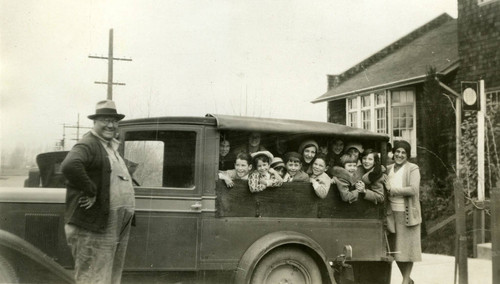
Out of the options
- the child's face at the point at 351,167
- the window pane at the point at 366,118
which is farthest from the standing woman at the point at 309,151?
the window pane at the point at 366,118

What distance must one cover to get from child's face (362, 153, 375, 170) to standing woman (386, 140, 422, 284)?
286mm

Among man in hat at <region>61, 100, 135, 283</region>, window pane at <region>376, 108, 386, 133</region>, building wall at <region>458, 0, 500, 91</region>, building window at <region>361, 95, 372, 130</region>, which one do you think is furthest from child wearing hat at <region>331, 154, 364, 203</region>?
building window at <region>361, 95, 372, 130</region>

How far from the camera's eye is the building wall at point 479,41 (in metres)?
10.6

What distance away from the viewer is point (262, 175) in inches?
196

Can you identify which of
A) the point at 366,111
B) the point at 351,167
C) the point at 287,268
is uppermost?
the point at 366,111

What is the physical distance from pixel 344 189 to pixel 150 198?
76.5 inches

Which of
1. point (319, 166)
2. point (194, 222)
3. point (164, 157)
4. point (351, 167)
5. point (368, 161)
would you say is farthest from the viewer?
point (368, 161)

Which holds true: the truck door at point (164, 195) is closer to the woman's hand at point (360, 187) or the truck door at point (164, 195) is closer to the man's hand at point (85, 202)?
the man's hand at point (85, 202)

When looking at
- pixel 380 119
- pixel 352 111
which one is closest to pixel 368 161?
pixel 380 119

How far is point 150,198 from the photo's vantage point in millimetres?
4727

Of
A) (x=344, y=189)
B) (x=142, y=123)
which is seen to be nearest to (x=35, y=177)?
(x=142, y=123)

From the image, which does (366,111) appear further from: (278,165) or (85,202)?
(85,202)

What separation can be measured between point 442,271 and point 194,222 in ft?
14.8

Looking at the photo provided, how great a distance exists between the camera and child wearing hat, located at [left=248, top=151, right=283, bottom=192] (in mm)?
4918
